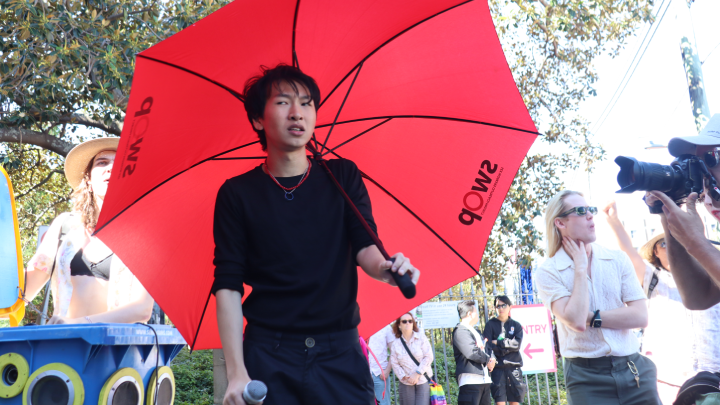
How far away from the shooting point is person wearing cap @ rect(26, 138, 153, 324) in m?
2.91

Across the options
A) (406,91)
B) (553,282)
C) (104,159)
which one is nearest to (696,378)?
(553,282)

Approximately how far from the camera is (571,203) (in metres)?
3.45

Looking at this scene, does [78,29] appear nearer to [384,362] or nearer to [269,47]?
[269,47]

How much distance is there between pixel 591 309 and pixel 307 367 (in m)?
2.18

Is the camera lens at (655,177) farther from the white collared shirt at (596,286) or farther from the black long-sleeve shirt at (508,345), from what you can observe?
the black long-sleeve shirt at (508,345)

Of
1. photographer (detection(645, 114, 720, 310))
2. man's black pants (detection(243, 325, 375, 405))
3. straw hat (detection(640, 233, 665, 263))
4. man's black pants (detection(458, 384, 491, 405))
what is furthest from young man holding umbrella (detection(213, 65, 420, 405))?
man's black pants (detection(458, 384, 491, 405))

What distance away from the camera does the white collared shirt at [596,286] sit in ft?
10.3

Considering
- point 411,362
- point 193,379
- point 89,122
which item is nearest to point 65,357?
point 411,362

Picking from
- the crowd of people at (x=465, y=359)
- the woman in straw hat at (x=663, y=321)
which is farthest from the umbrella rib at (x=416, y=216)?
the crowd of people at (x=465, y=359)

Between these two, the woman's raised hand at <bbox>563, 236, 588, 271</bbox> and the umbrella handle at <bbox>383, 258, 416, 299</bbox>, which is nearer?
the umbrella handle at <bbox>383, 258, 416, 299</bbox>

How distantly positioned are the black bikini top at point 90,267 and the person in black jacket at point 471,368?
6455 mm

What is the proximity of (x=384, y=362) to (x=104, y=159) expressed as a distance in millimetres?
6225

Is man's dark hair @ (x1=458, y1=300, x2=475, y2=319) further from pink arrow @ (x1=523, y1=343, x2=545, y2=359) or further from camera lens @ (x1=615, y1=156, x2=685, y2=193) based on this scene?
camera lens @ (x1=615, y1=156, x2=685, y2=193)

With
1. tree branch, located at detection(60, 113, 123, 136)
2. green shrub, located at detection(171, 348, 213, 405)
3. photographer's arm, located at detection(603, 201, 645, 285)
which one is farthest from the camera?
green shrub, located at detection(171, 348, 213, 405)
